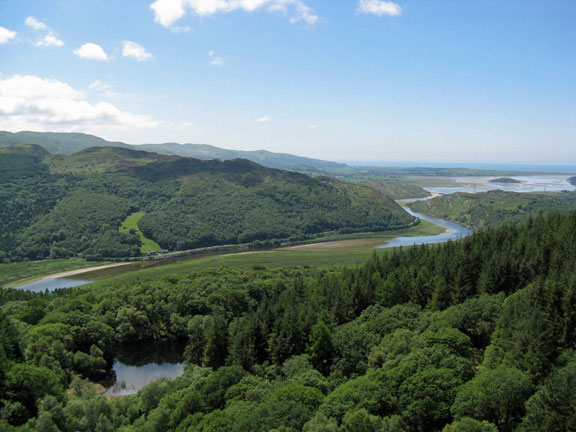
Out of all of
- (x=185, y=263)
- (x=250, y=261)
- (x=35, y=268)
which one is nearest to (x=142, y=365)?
(x=250, y=261)

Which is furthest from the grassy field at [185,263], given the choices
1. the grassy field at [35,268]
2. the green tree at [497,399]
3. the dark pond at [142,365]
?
the green tree at [497,399]

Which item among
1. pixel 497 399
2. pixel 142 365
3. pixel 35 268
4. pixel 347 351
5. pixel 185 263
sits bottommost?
pixel 35 268

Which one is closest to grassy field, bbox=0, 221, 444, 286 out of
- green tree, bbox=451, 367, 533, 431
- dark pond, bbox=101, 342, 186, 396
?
dark pond, bbox=101, 342, 186, 396

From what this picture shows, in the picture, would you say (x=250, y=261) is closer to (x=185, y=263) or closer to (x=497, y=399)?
(x=185, y=263)

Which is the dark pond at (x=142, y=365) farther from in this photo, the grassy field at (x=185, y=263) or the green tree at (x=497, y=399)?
the grassy field at (x=185, y=263)

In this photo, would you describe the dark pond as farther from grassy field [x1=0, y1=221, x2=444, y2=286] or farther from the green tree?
grassy field [x1=0, y1=221, x2=444, y2=286]
